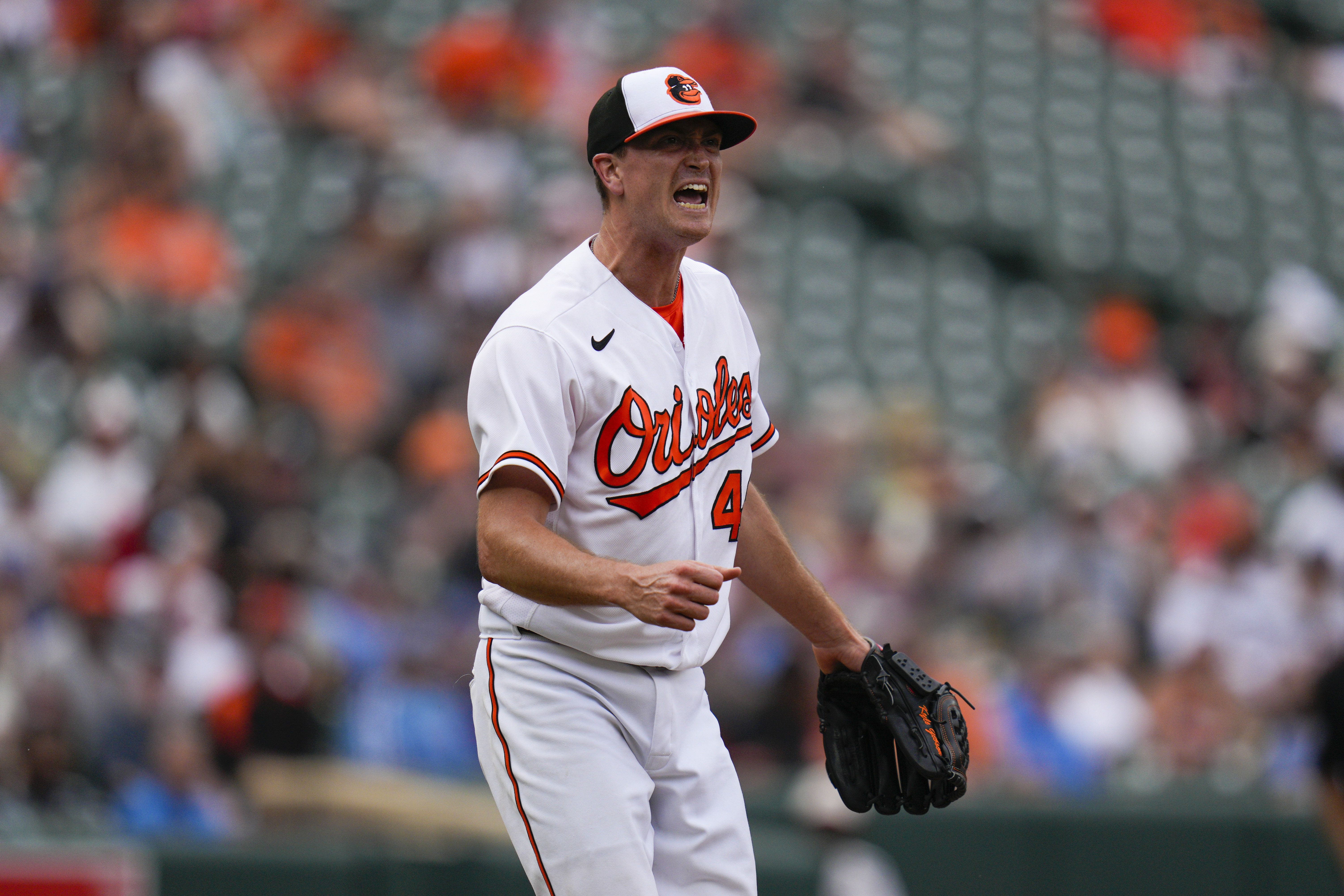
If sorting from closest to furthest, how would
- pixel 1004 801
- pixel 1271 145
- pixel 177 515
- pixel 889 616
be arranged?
pixel 1004 801, pixel 177 515, pixel 889 616, pixel 1271 145

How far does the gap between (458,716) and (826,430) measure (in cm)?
286

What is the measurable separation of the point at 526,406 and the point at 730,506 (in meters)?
0.52

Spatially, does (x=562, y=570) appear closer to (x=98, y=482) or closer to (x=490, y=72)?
(x=98, y=482)

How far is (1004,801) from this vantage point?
6.98 m

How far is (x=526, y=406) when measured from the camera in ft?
9.44

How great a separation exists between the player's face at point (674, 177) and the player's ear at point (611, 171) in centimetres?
3

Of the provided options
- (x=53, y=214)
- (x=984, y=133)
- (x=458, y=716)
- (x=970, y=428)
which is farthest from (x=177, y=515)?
(x=984, y=133)

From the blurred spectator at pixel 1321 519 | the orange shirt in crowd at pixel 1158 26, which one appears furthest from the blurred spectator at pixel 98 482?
the orange shirt in crowd at pixel 1158 26

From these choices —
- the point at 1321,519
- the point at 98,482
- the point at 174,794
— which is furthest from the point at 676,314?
the point at 1321,519

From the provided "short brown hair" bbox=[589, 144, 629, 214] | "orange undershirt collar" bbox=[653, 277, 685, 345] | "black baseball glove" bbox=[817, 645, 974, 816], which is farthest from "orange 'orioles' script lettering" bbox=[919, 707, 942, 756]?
"short brown hair" bbox=[589, 144, 629, 214]

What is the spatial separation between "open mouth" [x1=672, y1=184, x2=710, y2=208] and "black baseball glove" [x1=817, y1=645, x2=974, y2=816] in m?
0.96

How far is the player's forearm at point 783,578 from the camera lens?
3.33 m

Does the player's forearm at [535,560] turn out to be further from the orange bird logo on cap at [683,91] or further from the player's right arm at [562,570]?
the orange bird logo on cap at [683,91]

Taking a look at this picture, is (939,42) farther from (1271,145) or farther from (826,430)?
(826,430)
